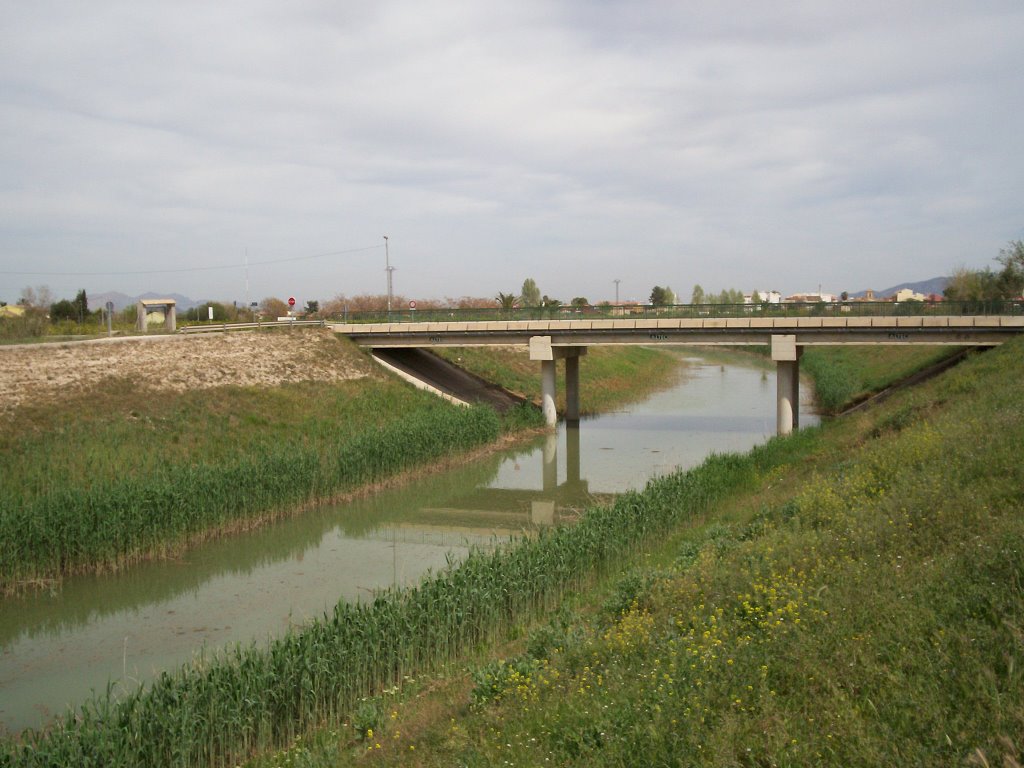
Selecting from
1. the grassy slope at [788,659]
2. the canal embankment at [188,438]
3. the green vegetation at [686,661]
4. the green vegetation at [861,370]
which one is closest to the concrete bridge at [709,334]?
the canal embankment at [188,438]

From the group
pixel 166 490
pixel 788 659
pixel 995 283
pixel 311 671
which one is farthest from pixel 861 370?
pixel 311 671

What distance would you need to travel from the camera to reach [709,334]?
3738cm

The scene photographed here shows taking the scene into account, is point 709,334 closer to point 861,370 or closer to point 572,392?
point 572,392

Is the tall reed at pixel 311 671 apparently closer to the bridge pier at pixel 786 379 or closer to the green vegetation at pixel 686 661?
the green vegetation at pixel 686 661

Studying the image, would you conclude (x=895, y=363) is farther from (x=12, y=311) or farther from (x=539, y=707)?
(x=12, y=311)

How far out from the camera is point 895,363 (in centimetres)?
5025

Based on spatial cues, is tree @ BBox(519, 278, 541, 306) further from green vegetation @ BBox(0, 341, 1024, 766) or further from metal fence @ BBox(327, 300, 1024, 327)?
green vegetation @ BBox(0, 341, 1024, 766)

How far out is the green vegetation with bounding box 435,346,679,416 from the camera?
160 feet

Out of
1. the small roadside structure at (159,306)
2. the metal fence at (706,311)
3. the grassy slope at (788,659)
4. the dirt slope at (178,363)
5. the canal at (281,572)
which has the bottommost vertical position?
the canal at (281,572)

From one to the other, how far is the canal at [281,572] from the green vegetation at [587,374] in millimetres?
14490

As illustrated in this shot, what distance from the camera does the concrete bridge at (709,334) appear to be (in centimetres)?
3406

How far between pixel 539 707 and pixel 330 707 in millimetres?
3108

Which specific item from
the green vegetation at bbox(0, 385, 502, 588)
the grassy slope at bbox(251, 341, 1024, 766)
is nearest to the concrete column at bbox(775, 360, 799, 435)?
the green vegetation at bbox(0, 385, 502, 588)

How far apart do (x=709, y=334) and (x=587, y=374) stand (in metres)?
20.1
